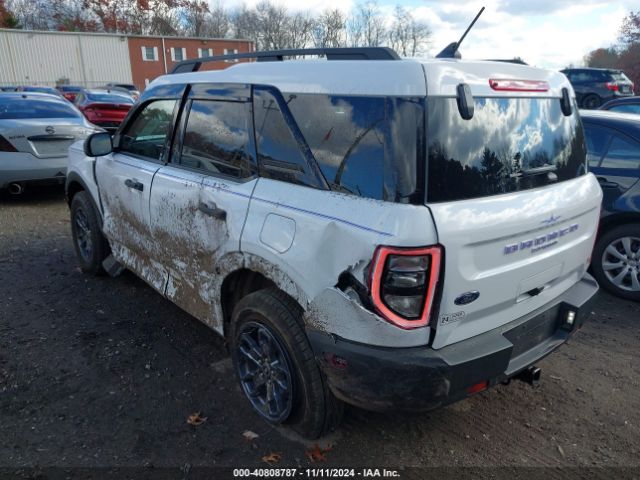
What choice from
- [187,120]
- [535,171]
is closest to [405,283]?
[535,171]

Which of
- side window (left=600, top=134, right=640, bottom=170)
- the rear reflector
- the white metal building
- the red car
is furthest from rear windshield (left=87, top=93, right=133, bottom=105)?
the white metal building

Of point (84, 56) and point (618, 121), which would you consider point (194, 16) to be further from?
point (618, 121)

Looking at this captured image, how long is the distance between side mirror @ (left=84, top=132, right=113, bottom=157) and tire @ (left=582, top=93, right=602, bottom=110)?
20851mm

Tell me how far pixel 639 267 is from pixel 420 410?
11.0 ft

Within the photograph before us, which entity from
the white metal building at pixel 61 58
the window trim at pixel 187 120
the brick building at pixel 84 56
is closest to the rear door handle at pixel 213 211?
the window trim at pixel 187 120

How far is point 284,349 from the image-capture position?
258 centimetres

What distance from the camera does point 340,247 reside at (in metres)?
2.16

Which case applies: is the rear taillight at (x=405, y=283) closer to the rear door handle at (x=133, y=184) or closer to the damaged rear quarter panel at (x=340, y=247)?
the damaged rear quarter panel at (x=340, y=247)

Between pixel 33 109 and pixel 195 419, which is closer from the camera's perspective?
pixel 195 419

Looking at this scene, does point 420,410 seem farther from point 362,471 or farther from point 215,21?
point 215,21

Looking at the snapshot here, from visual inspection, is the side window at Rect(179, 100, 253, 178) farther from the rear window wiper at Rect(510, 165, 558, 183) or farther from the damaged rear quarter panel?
the rear window wiper at Rect(510, 165, 558, 183)

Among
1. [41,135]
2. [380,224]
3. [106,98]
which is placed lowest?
[106,98]

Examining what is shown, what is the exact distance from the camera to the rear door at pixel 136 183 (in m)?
3.61

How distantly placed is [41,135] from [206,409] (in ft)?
19.9
